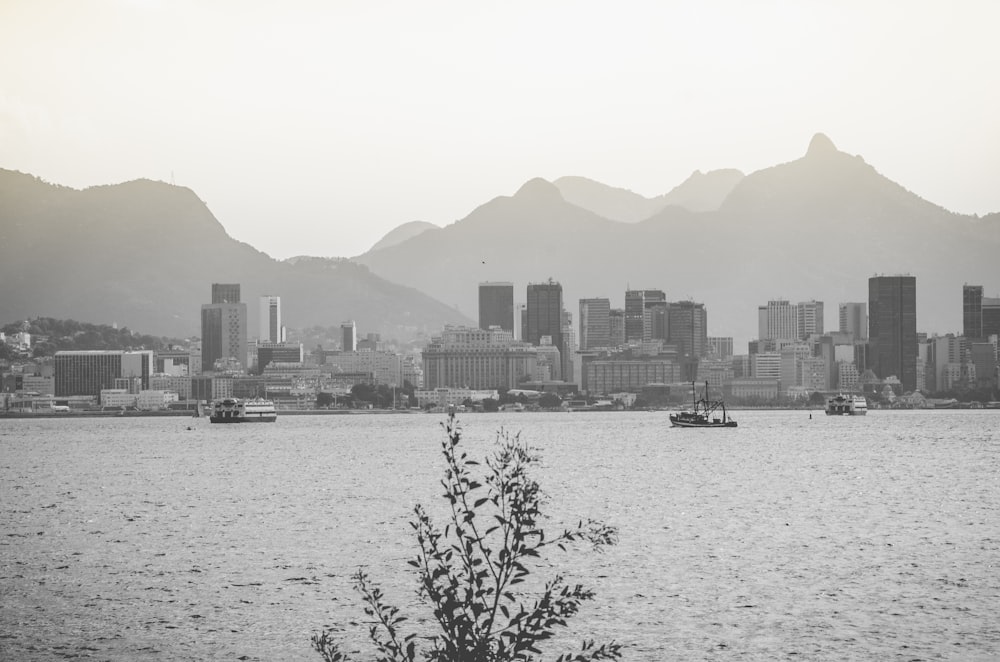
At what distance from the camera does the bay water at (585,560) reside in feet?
117

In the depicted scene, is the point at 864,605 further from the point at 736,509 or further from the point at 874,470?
the point at 874,470

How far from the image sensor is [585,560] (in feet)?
160

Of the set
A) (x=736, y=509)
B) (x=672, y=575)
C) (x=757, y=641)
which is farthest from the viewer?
(x=736, y=509)

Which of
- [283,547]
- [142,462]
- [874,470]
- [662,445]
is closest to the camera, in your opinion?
[283,547]

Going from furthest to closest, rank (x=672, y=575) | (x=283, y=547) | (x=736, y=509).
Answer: (x=736, y=509), (x=283, y=547), (x=672, y=575)

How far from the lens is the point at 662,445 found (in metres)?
151

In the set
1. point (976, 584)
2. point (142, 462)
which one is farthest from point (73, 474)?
point (976, 584)

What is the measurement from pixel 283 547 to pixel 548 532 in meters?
10.2

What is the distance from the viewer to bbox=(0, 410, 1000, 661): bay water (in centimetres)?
3562

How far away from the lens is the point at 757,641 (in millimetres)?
34812

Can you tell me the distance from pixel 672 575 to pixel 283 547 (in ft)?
52.6

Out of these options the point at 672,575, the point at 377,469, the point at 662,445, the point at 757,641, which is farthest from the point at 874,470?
the point at 757,641

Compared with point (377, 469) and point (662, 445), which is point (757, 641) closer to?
point (377, 469)

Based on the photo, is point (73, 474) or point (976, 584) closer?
point (976, 584)
